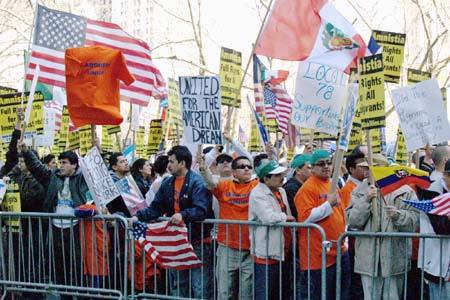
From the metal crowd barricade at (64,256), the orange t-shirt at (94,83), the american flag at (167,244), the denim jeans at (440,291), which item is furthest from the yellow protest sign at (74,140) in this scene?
the denim jeans at (440,291)

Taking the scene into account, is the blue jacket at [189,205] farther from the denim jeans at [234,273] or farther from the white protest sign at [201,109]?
the white protest sign at [201,109]

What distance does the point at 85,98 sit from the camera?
33.5 feet

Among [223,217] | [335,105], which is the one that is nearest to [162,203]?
[223,217]

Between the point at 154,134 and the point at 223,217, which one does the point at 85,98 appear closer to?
the point at 223,217

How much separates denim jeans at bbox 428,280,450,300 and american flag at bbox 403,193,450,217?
70 cm

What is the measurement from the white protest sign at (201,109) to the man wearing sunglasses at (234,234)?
0.64 m

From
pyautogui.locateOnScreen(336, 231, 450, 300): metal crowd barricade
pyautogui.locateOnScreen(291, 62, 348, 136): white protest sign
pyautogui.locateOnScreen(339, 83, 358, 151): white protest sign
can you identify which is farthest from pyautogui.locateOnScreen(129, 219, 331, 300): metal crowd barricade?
pyautogui.locateOnScreen(291, 62, 348, 136): white protest sign

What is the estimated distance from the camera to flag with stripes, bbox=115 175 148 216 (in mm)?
10039

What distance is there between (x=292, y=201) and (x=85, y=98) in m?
2.90

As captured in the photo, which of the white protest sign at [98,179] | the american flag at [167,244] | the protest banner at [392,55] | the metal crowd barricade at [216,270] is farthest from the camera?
the protest banner at [392,55]

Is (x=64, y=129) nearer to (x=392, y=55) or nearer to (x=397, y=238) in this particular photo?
(x=392, y=55)

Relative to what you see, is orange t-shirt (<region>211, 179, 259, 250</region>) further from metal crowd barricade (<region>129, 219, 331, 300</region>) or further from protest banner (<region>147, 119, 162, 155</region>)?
protest banner (<region>147, 119, 162, 155</region>)

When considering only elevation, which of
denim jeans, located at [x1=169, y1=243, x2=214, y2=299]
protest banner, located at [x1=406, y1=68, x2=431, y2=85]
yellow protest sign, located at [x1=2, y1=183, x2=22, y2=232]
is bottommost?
denim jeans, located at [x1=169, y1=243, x2=214, y2=299]

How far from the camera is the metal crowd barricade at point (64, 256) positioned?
9656mm
